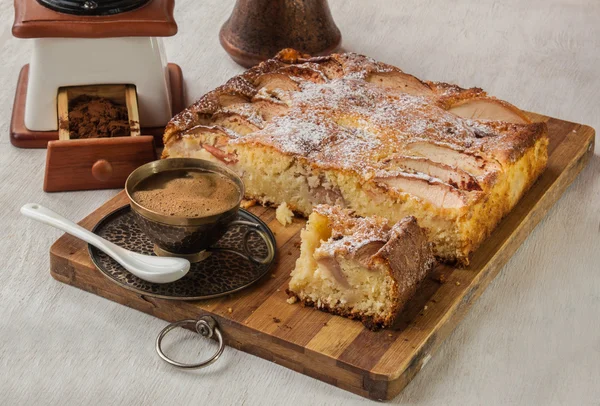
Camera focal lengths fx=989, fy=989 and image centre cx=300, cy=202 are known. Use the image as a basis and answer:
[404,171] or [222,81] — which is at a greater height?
[404,171]

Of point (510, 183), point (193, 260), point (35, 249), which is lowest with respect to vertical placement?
point (35, 249)

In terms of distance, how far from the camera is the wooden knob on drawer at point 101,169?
12.7 ft

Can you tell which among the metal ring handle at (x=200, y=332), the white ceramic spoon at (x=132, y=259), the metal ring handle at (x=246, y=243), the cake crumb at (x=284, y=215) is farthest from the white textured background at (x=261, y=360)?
the cake crumb at (x=284, y=215)

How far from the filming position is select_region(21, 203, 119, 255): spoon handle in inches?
130

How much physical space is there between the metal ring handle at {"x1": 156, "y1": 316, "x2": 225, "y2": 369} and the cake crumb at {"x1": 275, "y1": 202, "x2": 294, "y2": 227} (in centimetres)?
65

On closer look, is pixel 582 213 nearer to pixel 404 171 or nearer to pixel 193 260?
pixel 404 171

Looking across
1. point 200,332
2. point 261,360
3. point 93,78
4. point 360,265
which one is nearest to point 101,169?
point 93,78

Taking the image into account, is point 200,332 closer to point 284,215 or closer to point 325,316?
point 325,316

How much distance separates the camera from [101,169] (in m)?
3.87

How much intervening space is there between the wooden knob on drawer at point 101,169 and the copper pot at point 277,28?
1166 millimetres

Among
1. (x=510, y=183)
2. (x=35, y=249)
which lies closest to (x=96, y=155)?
(x=35, y=249)

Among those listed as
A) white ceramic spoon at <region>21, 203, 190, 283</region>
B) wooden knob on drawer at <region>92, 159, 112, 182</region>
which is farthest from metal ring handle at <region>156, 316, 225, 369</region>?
wooden knob on drawer at <region>92, 159, 112, 182</region>

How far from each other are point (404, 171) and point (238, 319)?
85cm

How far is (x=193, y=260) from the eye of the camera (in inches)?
133
